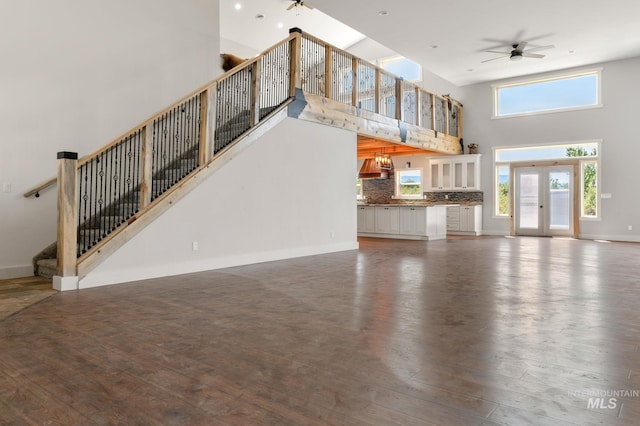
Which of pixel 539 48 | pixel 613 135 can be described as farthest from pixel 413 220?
pixel 613 135

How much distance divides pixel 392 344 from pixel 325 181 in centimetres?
565

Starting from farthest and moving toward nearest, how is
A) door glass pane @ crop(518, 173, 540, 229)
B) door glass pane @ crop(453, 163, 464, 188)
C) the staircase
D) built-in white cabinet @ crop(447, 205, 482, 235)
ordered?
door glass pane @ crop(453, 163, 464, 188) < built-in white cabinet @ crop(447, 205, 482, 235) < door glass pane @ crop(518, 173, 540, 229) < the staircase

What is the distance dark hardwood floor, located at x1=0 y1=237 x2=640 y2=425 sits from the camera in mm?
1918

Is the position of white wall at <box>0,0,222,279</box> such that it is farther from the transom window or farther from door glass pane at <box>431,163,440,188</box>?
the transom window

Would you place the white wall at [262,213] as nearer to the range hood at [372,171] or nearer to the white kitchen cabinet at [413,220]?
the white kitchen cabinet at [413,220]

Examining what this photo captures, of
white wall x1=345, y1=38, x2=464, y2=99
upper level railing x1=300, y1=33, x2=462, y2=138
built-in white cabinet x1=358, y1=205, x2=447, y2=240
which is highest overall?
white wall x1=345, y1=38, x2=464, y2=99

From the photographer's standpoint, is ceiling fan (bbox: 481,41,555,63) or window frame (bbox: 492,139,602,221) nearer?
ceiling fan (bbox: 481,41,555,63)

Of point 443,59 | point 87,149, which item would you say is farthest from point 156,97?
point 443,59

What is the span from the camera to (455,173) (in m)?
13.3

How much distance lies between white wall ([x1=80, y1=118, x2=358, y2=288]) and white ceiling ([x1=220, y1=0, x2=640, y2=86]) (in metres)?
2.38

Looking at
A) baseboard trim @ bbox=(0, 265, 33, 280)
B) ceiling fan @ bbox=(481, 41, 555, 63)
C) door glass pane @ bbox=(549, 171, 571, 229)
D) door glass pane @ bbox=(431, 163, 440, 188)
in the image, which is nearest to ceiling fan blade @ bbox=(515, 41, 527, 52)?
ceiling fan @ bbox=(481, 41, 555, 63)

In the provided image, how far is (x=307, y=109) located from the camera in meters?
7.70

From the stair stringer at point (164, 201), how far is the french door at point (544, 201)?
8.54 m

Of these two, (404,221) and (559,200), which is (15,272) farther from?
(559,200)
